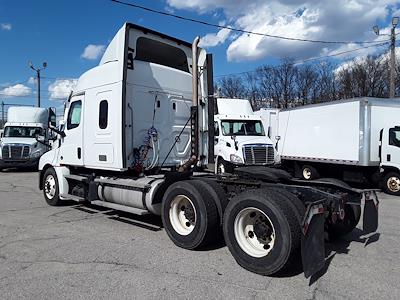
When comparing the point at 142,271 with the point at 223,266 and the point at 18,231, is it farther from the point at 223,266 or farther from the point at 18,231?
the point at 18,231

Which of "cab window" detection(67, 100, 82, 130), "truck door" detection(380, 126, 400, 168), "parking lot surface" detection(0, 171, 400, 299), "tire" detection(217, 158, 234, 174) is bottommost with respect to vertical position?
"parking lot surface" detection(0, 171, 400, 299)

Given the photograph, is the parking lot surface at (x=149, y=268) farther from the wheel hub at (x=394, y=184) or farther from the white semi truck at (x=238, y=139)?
the white semi truck at (x=238, y=139)

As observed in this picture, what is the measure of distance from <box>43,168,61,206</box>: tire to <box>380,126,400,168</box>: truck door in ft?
33.5

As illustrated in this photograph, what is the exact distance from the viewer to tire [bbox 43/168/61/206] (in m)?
10.0

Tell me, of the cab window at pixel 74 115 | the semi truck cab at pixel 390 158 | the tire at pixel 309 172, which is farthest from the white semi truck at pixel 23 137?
the semi truck cab at pixel 390 158

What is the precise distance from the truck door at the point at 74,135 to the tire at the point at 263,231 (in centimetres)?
485

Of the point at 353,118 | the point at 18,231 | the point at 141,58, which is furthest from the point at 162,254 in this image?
the point at 353,118

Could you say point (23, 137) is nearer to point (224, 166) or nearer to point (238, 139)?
point (224, 166)

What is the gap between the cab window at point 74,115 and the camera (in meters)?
9.28

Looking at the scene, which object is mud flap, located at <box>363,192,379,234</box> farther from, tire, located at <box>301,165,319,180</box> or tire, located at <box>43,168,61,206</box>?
tire, located at <box>301,165,319,180</box>

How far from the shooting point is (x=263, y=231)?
532 centimetres

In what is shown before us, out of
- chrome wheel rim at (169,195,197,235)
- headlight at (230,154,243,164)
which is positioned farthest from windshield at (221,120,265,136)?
chrome wheel rim at (169,195,197,235)

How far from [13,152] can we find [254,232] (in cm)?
1951

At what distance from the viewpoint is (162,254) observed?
237 inches
